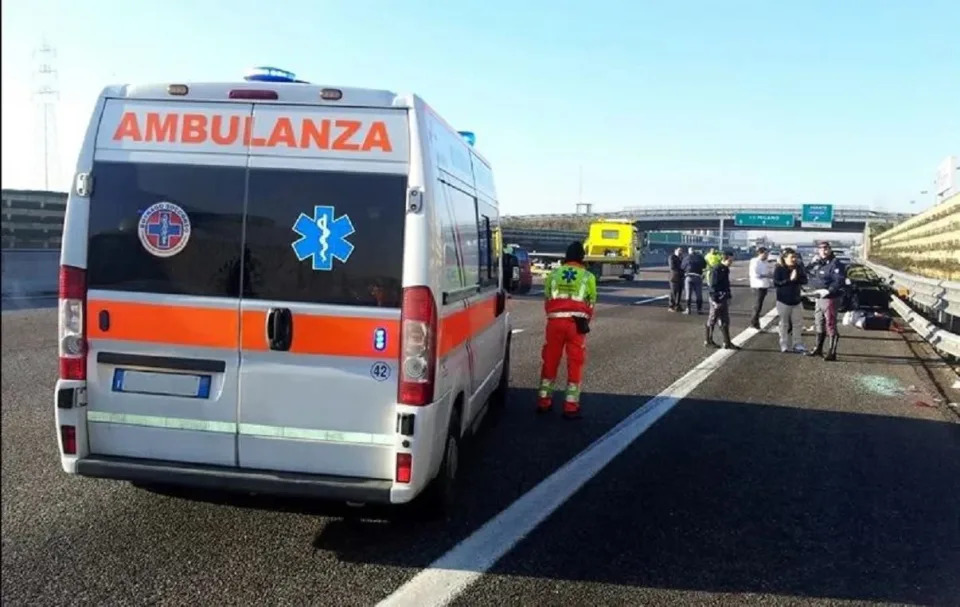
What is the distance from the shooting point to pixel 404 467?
4059 millimetres

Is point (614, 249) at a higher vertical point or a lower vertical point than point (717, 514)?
higher

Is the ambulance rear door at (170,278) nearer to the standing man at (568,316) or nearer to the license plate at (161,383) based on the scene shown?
the license plate at (161,383)

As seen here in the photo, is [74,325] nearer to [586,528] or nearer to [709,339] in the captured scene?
[586,528]

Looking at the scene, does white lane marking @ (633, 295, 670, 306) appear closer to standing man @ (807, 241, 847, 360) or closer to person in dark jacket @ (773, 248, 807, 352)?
person in dark jacket @ (773, 248, 807, 352)

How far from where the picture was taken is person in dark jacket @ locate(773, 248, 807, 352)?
13367 millimetres

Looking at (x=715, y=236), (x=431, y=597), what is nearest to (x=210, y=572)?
(x=431, y=597)

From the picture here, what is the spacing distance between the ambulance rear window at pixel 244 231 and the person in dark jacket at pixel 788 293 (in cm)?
1073

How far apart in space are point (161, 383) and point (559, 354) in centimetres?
459

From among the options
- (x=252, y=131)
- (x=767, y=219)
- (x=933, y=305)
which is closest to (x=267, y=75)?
(x=252, y=131)

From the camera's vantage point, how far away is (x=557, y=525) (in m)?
4.73

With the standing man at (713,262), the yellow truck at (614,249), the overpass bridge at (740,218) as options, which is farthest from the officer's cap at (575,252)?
the overpass bridge at (740,218)

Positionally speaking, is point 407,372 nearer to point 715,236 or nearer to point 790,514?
point 790,514

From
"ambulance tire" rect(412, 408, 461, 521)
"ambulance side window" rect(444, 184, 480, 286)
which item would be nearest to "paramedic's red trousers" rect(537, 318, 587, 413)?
"ambulance side window" rect(444, 184, 480, 286)

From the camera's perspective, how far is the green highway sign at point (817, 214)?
270 feet
